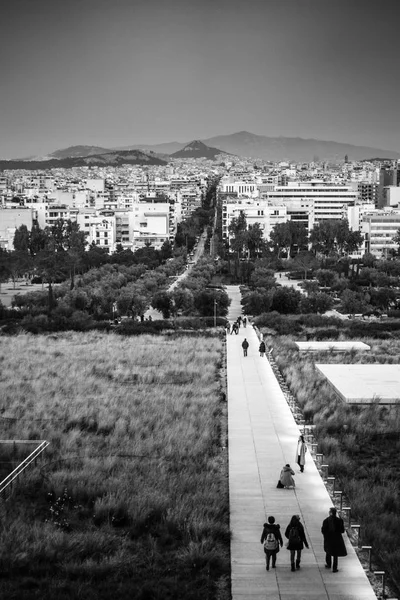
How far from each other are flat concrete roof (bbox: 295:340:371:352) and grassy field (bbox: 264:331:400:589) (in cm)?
294

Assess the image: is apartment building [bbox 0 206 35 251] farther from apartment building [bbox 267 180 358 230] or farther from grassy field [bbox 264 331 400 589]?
grassy field [bbox 264 331 400 589]

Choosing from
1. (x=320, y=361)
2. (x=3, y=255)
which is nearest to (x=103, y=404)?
(x=320, y=361)

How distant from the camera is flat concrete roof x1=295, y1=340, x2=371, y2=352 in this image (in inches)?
1181

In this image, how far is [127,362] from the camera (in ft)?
89.8

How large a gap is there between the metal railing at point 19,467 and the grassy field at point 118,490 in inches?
6.0

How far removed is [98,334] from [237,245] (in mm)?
43870

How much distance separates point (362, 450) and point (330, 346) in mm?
14032

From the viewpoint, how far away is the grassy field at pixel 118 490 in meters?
10.2

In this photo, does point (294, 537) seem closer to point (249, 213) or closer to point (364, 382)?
point (364, 382)

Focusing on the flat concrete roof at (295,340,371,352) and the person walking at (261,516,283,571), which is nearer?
the person walking at (261,516,283,571)

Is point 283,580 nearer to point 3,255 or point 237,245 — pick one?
point 3,255

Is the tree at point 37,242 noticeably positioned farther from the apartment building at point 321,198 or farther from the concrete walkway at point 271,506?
the concrete walkway at point 271,506

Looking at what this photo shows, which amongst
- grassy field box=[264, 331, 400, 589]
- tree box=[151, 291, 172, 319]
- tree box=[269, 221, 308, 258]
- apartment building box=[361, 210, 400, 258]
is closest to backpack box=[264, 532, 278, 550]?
grassy field box=[264, 331, 400, 589]

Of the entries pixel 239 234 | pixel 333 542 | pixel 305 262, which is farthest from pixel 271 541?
pixel 239 234
